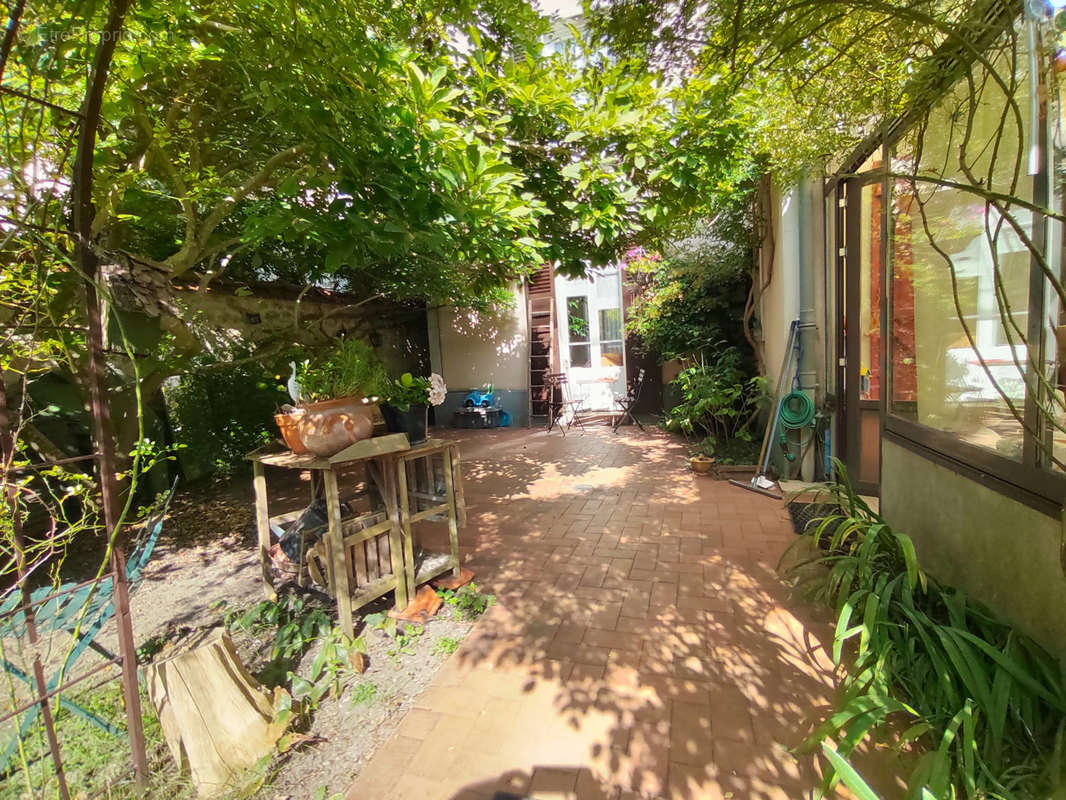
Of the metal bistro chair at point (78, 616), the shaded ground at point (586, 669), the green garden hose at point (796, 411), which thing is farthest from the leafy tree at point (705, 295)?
the metal bistro chair at point (78, 616)

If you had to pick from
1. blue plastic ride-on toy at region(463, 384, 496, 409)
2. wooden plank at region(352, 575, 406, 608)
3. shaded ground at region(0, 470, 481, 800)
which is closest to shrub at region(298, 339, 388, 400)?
wooden plank at region(352, 575, 406, 608)

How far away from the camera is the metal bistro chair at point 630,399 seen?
7.60m

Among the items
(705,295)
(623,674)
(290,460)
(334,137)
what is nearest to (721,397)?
(705,295)

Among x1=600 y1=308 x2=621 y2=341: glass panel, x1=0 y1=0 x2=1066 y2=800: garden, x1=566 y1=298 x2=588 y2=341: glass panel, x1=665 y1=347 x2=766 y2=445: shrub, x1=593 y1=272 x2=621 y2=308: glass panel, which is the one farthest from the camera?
x1=566 y1=298 x2=588 y2=341: glass panel

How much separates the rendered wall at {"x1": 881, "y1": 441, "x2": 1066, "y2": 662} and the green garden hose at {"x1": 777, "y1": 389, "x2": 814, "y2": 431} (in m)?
1.34

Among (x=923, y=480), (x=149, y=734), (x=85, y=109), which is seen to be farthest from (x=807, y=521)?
(x=85, y=109)

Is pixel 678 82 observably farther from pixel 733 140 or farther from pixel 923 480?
pixel 923 480

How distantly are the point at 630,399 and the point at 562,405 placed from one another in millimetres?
1234

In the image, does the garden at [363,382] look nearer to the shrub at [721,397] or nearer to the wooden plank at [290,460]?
the wooden plank at [290,460]

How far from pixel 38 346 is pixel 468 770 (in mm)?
2410

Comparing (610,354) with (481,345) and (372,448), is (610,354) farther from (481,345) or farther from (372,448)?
(372,448)

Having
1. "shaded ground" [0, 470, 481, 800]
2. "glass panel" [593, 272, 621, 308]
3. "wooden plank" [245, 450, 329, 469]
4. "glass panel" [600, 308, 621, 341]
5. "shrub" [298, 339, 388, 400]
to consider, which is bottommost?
"shaded ground" [0, 470, 481, 800]

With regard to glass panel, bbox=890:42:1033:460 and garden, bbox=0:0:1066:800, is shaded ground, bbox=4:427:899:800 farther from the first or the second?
glass panel, bbox=890:42:1033:460

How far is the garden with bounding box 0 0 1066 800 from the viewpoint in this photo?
1362 millimetres
